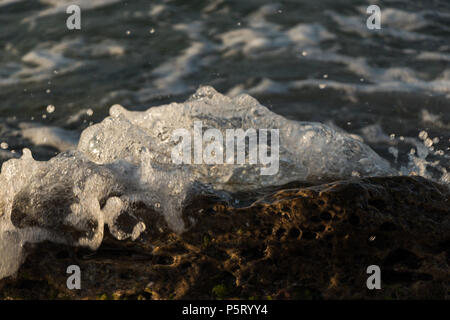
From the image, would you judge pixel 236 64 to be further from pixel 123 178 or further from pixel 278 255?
pixel 278 255

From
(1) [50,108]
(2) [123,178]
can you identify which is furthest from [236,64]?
(2) [123,178]

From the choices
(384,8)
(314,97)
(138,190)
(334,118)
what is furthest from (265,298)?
(384,8)

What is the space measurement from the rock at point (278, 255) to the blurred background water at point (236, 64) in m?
1.37

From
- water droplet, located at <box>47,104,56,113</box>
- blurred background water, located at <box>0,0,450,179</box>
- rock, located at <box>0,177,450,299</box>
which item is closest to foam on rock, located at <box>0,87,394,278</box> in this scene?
rock, located at <box>0,177,450,299</box>

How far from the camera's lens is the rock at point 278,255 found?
2537 millimetres

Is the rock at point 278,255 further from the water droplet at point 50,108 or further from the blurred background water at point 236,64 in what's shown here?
the water droplet at point 50,108

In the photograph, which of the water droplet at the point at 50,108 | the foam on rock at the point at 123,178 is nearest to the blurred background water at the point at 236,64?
the water droplet at the point at 50,108

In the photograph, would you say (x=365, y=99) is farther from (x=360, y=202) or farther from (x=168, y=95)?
(x=360, y=202)

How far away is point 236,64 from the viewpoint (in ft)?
18.4

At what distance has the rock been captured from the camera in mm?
2537

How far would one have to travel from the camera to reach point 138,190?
9.12 feet

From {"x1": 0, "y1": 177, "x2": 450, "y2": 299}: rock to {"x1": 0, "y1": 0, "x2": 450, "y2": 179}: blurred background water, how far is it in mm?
1369

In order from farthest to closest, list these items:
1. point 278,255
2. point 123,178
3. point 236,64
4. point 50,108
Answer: point 236,64 → point 50,108 → point 123,178 → point 278,255

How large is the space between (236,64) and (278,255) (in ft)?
11.0
